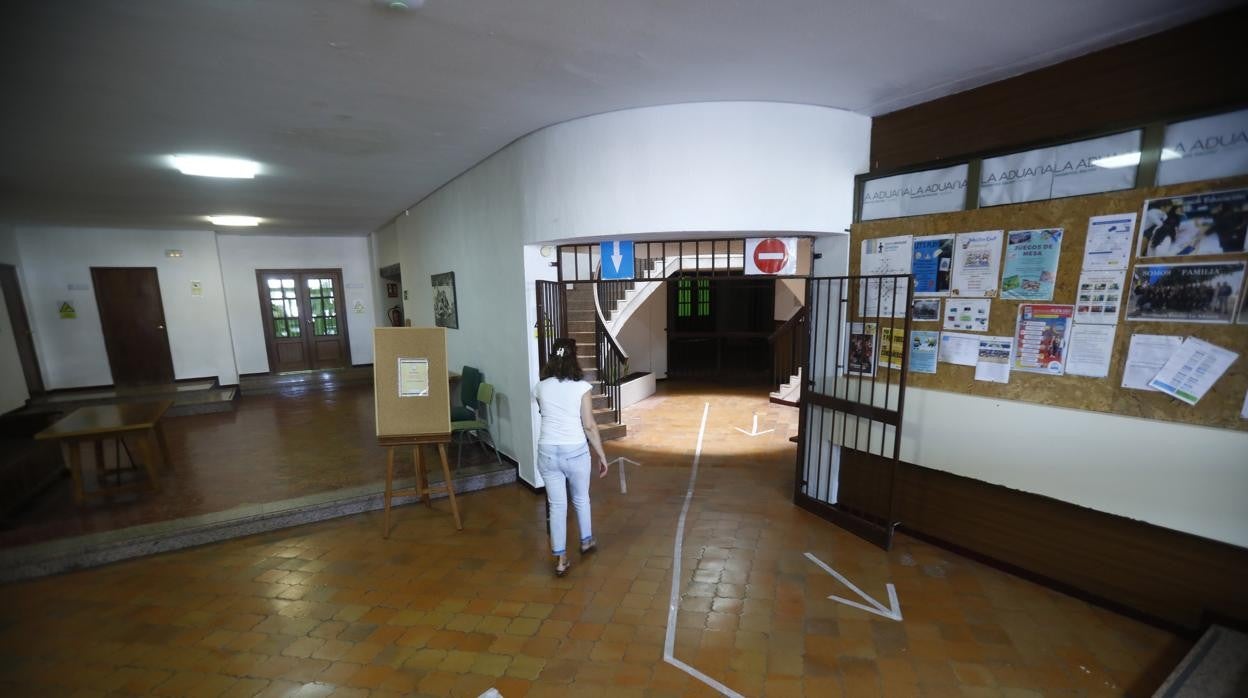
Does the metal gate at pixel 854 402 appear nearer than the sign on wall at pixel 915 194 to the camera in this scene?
No

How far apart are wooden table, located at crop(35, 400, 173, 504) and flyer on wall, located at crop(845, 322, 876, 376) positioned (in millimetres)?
6142

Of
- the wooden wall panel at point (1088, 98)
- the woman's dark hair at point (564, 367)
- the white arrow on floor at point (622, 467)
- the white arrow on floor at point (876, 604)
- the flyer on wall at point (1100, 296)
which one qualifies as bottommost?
the white arrow on floor at point (622, 467)

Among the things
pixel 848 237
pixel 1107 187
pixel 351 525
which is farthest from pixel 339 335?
pixel 1107 187

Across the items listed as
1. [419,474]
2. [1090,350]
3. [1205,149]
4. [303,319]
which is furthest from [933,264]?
[303,319]

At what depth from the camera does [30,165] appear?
164 inches

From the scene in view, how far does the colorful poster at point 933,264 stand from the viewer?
128 inches

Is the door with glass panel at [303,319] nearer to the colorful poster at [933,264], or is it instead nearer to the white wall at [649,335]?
the white wall at [649,335]

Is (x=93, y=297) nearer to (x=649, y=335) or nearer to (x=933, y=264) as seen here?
(x=649, y=335)

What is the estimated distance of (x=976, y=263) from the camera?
3.13 metres

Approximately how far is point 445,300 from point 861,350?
503 cm

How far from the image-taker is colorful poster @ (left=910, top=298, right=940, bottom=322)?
10.9 ft

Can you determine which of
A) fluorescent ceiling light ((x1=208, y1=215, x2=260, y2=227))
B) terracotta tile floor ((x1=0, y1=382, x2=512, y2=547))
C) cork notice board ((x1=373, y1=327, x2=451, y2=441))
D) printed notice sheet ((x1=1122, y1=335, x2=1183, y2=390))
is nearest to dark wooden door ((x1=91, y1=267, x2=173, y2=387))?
fluorescent ceiling light ((x1=208, y1=215, x2=260, y2=227))

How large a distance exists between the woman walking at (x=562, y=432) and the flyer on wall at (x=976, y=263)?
2630 millimetres

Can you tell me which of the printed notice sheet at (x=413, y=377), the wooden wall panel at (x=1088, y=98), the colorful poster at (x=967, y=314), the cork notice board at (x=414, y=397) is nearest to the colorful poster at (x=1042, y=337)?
the colorful poster at (x=967, y=314)
